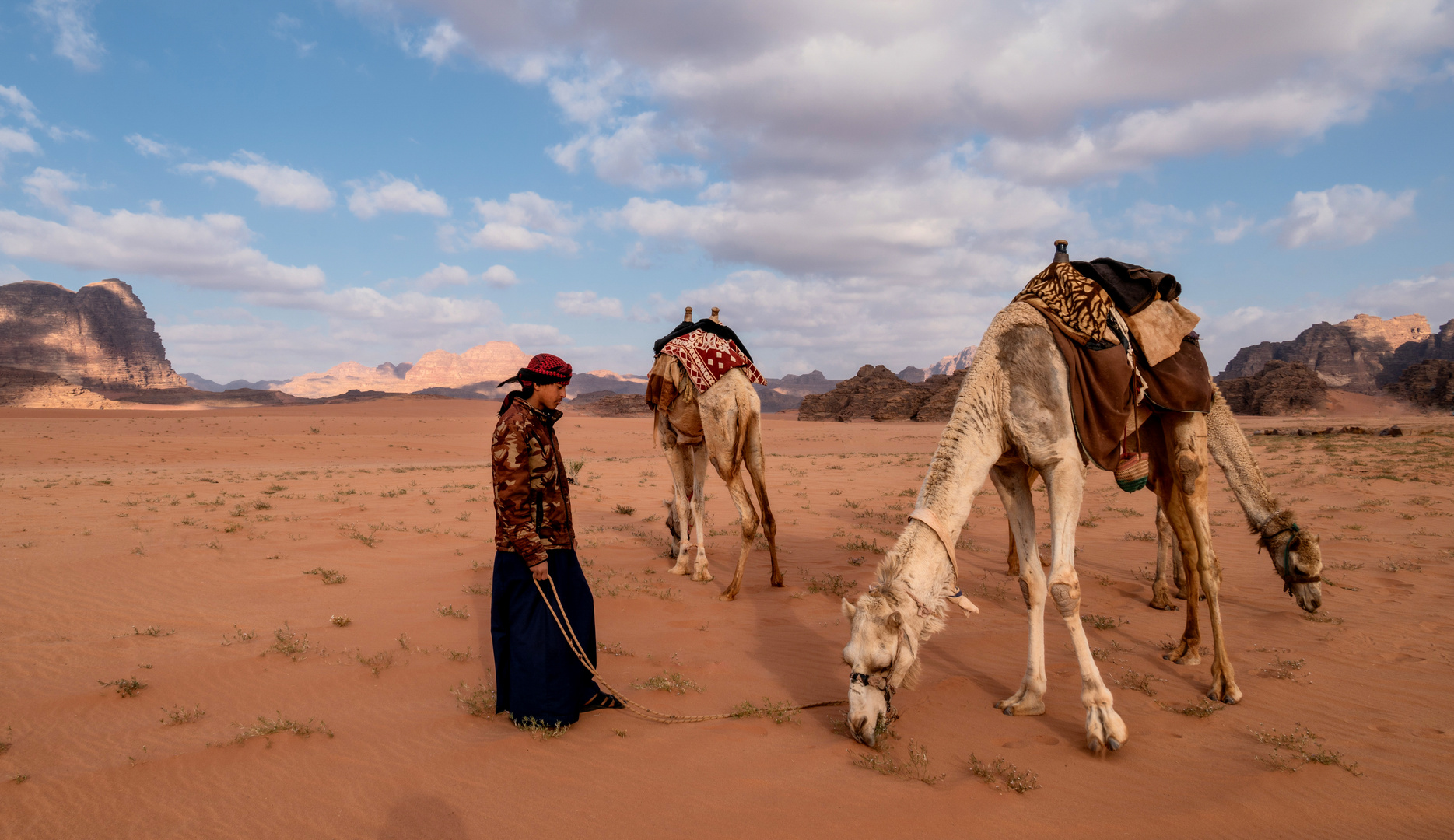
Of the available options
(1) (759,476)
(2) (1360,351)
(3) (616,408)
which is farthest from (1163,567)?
(2) (1360,351)

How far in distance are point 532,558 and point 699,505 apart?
4.37m

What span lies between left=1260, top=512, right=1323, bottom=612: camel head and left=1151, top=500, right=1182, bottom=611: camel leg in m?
1.22

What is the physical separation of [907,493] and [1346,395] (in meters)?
72.8

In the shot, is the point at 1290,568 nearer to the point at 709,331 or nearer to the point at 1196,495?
the point at 1196,495

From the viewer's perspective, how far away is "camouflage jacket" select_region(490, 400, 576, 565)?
14.2 feet

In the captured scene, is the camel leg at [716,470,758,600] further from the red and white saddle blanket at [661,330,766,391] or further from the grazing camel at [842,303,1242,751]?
the grazing camel at [842,303,1242,751]

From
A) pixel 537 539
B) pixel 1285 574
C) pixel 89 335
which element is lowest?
pixel 1285 574

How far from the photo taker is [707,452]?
7.94 m

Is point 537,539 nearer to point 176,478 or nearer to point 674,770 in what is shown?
point 674,770

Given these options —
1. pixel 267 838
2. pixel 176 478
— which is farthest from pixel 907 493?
pixel 176 478

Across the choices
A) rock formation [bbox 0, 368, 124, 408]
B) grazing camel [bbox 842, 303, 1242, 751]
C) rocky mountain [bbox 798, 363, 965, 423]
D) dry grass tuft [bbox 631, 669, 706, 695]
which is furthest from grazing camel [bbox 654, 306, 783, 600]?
rock formation [bbox 0, 368, 124, 408]

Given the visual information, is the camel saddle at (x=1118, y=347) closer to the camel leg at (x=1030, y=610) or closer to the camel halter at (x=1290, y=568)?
the camel leg at (x=1030, y=610)

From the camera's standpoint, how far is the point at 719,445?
7.61 metres

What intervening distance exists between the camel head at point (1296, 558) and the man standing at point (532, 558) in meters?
5.39
